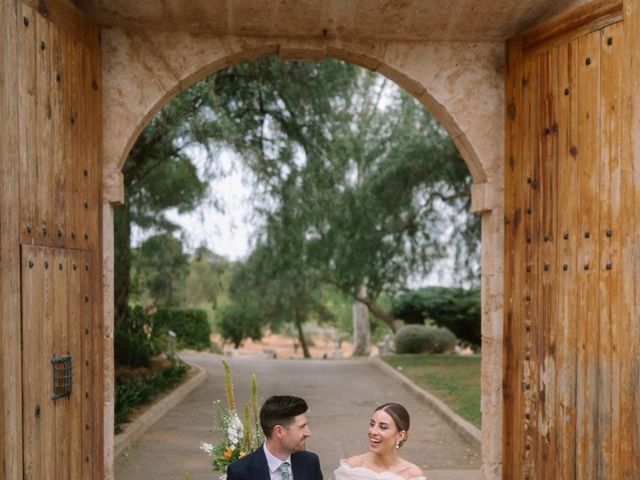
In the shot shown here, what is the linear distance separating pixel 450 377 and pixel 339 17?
30.0 ft

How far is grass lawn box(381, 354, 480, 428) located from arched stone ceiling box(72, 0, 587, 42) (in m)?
5.46

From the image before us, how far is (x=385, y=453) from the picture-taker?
3.71 meters

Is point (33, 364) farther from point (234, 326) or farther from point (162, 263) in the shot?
point (234, 326)

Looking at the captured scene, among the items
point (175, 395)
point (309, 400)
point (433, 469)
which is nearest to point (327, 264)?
point (309, 400)

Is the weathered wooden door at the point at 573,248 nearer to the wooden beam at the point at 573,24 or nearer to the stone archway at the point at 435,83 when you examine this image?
the wooden beam at the point at 573,24

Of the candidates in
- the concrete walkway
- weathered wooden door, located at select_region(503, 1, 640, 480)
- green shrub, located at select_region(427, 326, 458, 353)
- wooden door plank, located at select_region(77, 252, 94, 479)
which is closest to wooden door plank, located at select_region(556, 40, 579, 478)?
weathered wooden door, located at select_region(503, 1, 640, 480)

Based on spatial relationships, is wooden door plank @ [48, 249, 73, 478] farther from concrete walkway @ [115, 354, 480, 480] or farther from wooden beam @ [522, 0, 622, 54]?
wooden beam @ [522, 0, 622, 54]

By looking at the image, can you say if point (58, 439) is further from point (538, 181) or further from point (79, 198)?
point (538, 181)

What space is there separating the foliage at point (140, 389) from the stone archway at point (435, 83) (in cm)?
484

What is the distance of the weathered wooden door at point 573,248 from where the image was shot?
3.86 m

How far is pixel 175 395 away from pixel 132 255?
235 cm

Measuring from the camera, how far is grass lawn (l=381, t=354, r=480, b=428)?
9.95m

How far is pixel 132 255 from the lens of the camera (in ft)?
37.8

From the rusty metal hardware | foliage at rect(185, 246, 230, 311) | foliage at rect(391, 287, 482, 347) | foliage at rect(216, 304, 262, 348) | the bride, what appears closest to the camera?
the bride
